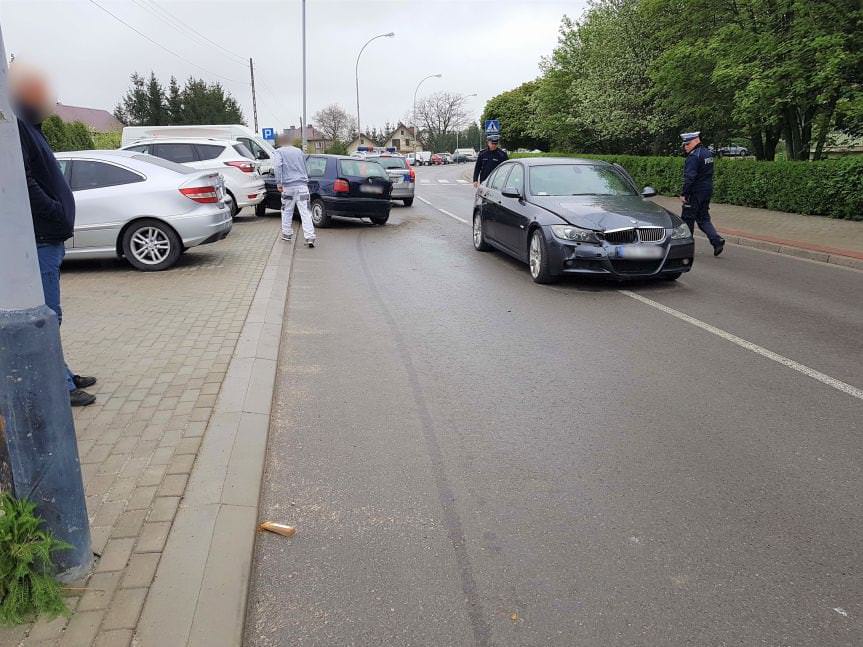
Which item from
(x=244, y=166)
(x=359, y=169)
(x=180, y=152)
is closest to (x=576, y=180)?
(x=359, y=169)

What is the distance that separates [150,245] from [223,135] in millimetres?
13662

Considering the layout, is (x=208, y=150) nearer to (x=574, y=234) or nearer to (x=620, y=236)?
(x=574, y=234)

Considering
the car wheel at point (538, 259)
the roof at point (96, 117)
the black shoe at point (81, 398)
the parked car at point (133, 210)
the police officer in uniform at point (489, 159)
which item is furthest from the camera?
the roof at point (96, 117)

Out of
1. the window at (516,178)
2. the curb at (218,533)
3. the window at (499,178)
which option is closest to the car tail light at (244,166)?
the window at (499,178)

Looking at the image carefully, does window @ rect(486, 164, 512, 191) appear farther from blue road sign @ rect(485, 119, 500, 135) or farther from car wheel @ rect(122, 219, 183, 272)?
car wheel @ rect(122, 219, 183, 272)

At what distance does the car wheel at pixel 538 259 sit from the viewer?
8.77 metres

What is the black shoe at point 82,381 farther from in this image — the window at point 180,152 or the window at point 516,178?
the window at point 180,152

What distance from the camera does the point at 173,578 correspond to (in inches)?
109

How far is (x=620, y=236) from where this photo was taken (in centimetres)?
835

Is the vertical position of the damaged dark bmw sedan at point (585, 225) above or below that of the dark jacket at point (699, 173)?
below

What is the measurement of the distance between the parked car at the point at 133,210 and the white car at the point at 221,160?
246 inches

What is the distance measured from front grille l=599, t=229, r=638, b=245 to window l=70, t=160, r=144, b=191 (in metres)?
6.21

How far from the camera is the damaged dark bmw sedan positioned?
27.5 feet

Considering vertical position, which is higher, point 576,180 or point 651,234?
point 576,180
